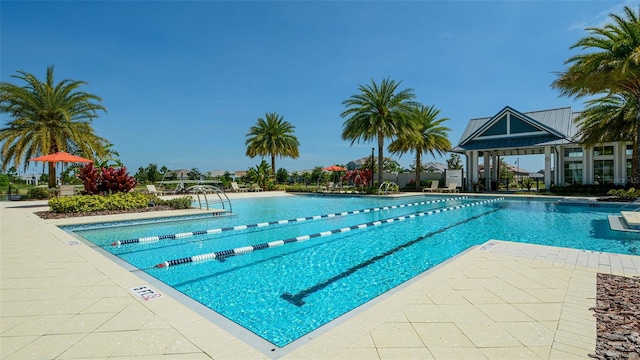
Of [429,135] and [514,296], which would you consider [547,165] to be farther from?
[514,296]

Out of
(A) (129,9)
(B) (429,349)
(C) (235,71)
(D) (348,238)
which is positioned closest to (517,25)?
(D) (348,238)

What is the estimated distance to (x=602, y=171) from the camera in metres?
21.3

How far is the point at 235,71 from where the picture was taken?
24.8 meters

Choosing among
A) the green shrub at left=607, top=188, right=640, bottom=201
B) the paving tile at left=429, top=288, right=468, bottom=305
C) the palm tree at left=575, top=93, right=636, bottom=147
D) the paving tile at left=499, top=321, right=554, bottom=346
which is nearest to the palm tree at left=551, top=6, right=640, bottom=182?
the green shrub at left=607, top=188, right=640, bottom=201

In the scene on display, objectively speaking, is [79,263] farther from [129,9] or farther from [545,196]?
[545,196]

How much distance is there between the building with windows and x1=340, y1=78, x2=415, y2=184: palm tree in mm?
5802

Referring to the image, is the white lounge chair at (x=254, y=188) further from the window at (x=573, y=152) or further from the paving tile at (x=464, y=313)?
the paving tile at (x=464, y=313)

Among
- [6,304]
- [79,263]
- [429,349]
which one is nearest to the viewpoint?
[429,349]

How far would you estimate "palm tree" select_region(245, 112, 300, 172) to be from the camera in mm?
33875

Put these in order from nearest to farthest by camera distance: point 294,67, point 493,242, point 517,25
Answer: point 493,242, point 517,25, point 294,67

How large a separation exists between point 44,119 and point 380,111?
22.3 meters

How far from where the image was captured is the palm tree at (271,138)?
33875 millimetres

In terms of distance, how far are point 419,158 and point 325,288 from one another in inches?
941

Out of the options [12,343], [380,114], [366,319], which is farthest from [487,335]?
[380,114]
